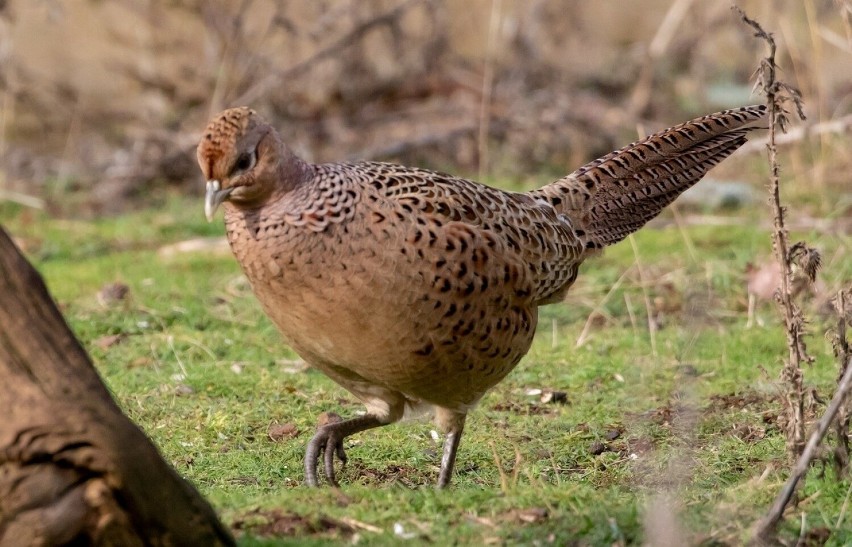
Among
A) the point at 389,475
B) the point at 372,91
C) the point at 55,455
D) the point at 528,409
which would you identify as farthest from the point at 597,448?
the point at 372,91

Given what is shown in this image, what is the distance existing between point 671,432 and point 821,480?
86cm

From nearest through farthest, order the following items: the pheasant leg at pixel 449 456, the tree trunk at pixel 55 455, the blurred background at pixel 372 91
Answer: the tree trunk at pixel 55 455 < the pheasant leg at pixel 449 456 < the blurred background at pixel 372 91

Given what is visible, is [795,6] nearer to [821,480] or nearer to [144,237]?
[144,237]

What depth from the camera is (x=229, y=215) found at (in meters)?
3.75

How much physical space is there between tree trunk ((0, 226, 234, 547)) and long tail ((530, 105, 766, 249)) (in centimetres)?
237

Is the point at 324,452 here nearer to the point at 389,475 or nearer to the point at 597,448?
the point at 389,475

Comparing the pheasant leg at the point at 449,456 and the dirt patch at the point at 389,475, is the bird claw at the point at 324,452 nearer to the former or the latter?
the dirt patch at the point at 389,475

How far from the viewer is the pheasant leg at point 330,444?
4.10 m

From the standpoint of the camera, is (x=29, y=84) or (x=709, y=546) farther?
(x=29, y=84)

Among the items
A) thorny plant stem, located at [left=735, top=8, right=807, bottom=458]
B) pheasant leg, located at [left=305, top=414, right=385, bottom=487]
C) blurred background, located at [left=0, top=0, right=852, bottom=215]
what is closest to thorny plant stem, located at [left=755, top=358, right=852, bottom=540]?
thorny plant stem, located at [left=735, top=8, right=807, bottom=458]

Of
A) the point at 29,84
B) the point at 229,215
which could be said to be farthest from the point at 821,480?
the point at 29,84

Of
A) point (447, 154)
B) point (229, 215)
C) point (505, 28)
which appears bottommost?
point (229, 215)

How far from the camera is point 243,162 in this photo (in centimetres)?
358

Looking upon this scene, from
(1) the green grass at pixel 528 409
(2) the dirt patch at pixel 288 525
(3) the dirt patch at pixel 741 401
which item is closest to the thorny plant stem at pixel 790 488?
(1) the green grass at pixel 528 409
